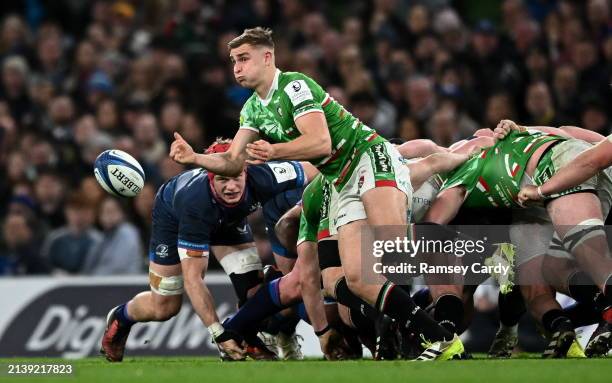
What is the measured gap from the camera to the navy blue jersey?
1026cm

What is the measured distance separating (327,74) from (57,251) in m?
4.15

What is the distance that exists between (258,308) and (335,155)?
5.71ft

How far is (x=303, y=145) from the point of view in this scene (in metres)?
8.59

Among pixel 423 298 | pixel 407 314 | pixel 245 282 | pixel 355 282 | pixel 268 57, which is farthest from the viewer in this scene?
pixel 245 282

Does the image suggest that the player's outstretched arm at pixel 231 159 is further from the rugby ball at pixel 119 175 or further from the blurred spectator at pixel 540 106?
the blurred spectator at pixel 540 106

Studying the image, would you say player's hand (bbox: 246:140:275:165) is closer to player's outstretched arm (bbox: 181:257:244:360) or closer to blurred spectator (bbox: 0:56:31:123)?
player's outstretched arm (bbox: 181:257:244:360)

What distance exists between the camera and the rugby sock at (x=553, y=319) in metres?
9.55

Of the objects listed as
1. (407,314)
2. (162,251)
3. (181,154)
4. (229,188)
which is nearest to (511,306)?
(407,314)

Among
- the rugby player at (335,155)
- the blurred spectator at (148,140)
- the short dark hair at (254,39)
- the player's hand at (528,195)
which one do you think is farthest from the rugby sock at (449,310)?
the blurred spectator at (148,140)

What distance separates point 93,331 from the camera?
44.9ft

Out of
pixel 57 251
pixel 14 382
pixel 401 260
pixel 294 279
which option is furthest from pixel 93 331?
pixel 14 382

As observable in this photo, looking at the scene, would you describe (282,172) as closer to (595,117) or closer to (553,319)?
(553,319)

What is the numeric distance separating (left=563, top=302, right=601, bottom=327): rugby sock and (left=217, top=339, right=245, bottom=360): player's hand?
257 centimetres

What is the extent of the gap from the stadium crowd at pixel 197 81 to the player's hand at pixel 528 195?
432 centimetres
